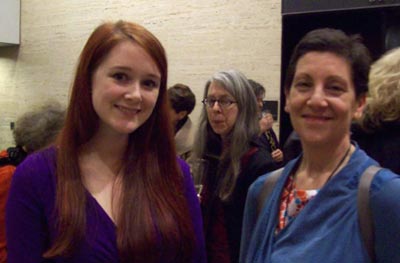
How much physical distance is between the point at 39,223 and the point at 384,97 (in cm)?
145

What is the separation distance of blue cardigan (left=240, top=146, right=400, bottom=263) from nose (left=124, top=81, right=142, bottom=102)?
0.53 m

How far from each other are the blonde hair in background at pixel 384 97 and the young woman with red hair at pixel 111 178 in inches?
34.1

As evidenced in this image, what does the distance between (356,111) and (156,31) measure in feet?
15.4

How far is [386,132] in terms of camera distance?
2.20 m

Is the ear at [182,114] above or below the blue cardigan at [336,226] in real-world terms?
above

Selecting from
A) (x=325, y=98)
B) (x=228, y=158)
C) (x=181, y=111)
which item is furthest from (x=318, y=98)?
(x=181, y=111)

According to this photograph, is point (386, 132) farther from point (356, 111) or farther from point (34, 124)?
point (34, 124)

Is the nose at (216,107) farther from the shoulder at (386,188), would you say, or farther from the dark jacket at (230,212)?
the shoulder at (386,188)

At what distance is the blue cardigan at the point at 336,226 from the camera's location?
49.2 inches

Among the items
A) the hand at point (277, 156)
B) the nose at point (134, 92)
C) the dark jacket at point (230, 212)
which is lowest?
the dark jacket at point (230, 212)

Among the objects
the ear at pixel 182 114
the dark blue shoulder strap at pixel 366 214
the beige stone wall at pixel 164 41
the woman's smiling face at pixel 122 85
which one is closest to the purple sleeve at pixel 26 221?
the woman's smiling face at pixel 122 85

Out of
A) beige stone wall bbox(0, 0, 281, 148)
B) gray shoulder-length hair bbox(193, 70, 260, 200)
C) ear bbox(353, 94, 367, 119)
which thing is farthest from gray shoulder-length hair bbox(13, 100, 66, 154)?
beige stone wall bbox(0, 0, 281, 148)

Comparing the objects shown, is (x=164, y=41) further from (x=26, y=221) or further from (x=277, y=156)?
(x=26, y=221)

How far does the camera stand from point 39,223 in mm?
1657
